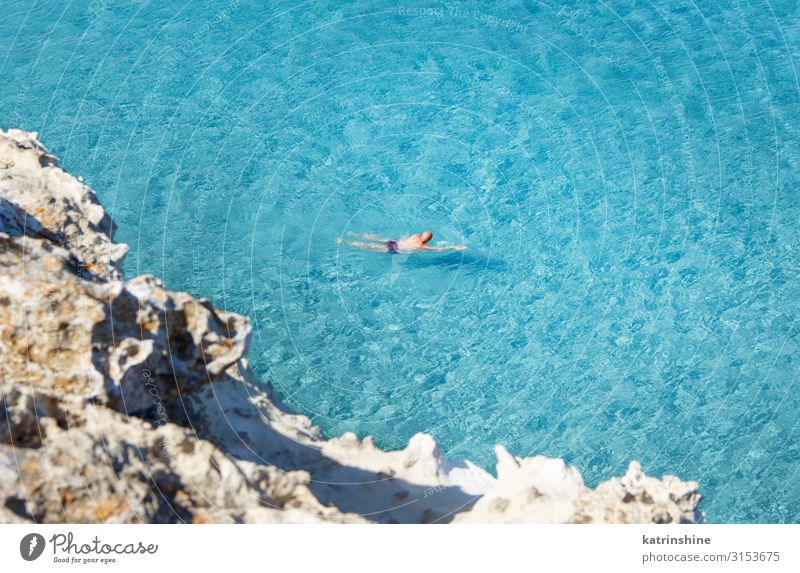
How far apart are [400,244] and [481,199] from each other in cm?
145

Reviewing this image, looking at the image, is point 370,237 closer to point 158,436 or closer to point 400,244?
point 400,244

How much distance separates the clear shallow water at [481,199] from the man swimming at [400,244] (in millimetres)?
128

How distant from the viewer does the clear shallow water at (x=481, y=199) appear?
926 centimetres

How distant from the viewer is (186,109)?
41.0 feet

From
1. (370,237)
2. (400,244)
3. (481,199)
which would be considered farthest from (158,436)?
(481,199)

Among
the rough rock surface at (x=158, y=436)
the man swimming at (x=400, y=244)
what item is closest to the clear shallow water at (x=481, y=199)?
the man swimming at (x=400, y=244)

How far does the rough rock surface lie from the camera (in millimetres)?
4754

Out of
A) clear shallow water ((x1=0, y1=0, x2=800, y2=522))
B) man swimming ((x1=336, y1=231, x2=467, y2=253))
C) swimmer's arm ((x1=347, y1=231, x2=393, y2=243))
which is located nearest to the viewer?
clear shallow water ((x1=0, y1=0, x2=800, y2=522))

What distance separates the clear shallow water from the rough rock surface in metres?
2.41

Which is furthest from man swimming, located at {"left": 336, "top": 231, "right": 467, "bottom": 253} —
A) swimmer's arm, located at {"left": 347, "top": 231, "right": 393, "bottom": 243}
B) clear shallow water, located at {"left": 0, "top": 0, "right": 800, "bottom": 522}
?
clear shallow water, located at {"left": 0, "top": 0, "right": 800, "bottom": 522}

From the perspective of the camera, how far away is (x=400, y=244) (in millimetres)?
10641

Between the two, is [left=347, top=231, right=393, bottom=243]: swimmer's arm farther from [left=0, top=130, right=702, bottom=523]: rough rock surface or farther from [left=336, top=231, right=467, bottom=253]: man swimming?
[left=0, top=130, right=702, bottom=523]: rough rock surface

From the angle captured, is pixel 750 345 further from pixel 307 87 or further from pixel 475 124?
pixel 307 87
